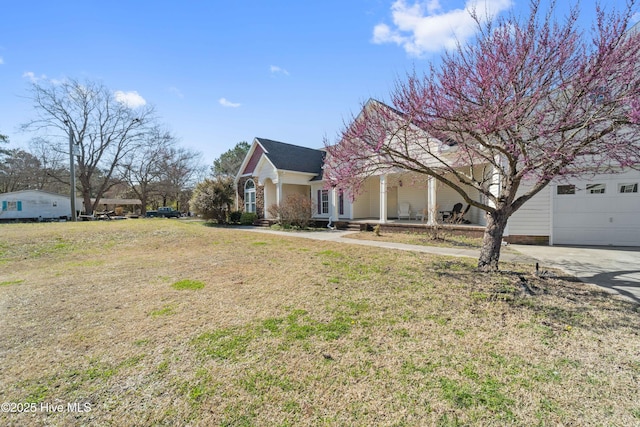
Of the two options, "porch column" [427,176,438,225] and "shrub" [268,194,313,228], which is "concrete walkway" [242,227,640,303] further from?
"shrub" [268,194,313,228]

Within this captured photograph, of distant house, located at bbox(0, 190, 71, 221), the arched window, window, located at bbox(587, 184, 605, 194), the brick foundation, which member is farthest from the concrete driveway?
distant house, located at bbox(0, 190, 71, 221)

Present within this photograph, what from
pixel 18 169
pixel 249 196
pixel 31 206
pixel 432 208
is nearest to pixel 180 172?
pixel 31 206

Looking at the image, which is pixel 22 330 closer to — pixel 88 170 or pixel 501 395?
pixel 501 395

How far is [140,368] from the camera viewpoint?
295 cm

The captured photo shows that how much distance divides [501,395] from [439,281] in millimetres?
3458

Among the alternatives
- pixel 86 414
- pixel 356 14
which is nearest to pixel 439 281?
pixel 86 414

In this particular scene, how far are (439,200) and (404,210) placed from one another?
2005mm

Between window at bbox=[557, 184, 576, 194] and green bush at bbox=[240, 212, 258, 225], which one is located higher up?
window at bbox=[557, 184, 576, 194]

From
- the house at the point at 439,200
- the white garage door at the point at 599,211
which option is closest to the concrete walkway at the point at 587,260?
the white garage door at the point at 599,211

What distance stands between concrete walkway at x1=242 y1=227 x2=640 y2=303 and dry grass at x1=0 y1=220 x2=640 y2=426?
0.83 meters

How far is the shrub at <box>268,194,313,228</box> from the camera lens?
54.7ft

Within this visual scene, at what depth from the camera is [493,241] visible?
6.43 m

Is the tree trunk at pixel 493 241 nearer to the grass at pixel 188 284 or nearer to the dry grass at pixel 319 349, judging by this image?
the dry grass at pixel 319 349

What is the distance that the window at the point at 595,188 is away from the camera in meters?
9.50
